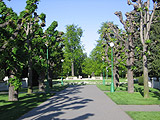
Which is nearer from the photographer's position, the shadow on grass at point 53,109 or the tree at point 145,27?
the shadow on grass at point 53,109

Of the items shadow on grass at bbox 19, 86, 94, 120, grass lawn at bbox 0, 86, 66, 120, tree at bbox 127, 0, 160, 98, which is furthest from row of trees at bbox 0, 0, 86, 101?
tree at bbox 127, 0, 160, 98

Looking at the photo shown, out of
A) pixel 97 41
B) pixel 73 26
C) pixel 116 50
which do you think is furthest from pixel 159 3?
pixel 73 26

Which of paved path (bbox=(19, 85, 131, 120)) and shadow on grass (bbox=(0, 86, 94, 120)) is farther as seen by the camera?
shadow on grass (bbox=(0, 86, 94, 120))

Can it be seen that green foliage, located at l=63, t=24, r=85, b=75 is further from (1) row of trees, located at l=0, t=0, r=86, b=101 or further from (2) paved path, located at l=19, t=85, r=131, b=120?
(2) paved path, located at l=19, t=85, r=131, b=120

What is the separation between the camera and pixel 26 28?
926 inches

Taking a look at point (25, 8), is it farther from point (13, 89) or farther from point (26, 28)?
point (13, 89)

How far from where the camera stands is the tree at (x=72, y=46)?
7519 cm

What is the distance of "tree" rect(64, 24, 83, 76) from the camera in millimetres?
75188

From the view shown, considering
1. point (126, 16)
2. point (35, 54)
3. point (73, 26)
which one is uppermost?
point (73, 26)

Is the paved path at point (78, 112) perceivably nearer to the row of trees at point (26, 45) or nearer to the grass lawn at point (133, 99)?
the grass lawn at point (133, 99)

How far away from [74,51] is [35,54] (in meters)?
51.9

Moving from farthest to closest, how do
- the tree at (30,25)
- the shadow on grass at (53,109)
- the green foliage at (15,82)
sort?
the tree at (30,25) < the green foliage at (15,82) < the shadow on grass at (53,109)

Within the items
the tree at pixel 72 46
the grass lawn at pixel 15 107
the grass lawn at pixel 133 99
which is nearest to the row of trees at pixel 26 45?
the grass lawn at pixel 15 107

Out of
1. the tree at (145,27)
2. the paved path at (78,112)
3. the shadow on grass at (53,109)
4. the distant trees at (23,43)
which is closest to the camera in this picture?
the paved path at (78,112)
